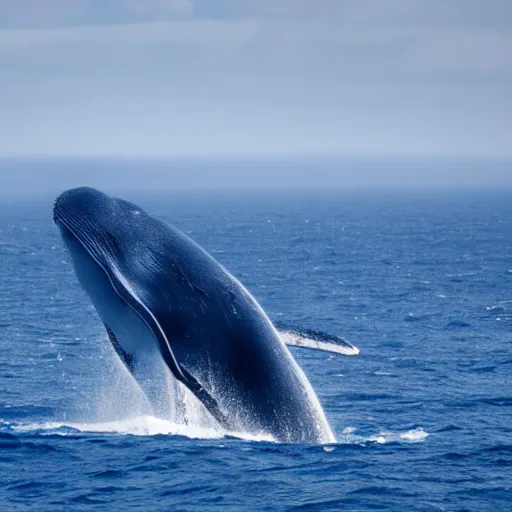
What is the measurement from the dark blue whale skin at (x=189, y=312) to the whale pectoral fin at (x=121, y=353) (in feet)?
0.08

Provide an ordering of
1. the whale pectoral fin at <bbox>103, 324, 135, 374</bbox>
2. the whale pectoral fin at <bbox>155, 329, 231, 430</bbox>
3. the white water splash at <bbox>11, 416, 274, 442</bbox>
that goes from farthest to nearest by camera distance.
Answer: the white water splash at <bbox>11, 416, 274, 442</bbox> → the whale pectoral fin at <bbox>103, 324, 135, 374</bbox> → the whale pectoral fin at <bbox>155, 329, 231, 430</bbox>

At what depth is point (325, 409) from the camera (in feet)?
79.8

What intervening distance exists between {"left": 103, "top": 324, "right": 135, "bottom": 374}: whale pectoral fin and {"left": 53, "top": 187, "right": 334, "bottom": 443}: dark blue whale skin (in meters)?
0.02

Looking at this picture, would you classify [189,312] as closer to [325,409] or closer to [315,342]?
[315,342]

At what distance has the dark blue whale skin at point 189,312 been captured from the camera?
15719 mm

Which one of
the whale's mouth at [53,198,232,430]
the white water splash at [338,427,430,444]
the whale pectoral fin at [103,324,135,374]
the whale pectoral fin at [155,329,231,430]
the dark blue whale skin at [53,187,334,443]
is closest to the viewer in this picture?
the whale pectoral fin at [155,329,231,430]

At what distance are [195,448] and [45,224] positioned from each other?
107574 millimetres

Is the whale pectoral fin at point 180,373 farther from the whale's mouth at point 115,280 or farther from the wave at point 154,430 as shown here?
the wave at point 154,430

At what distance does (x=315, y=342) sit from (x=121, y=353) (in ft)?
10.5

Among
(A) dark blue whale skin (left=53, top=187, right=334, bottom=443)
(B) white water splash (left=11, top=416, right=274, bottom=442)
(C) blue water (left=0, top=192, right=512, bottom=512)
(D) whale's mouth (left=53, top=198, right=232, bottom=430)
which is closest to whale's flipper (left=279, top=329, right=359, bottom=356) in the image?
(C) blue water (left=0, top=192, right=512, bottom=512)

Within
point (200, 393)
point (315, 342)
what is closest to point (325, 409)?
point (315, 342)

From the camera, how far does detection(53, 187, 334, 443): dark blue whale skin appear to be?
15.7 metres

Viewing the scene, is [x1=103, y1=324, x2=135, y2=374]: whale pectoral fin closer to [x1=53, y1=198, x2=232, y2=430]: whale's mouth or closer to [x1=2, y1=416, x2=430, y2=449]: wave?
[x1=53, y1=198, x2=232, y2=430]: whale's mouth

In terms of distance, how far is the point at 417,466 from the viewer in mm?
18672
